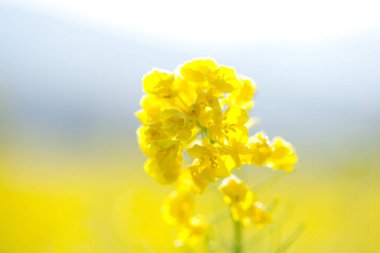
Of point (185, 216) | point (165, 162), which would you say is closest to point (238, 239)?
point (185, 216)

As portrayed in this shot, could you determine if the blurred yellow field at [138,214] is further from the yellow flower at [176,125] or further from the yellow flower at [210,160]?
the yellow flower at [176,125]

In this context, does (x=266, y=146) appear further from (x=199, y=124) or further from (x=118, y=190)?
(x=118, y=190)

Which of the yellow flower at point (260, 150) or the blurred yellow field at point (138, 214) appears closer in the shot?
the yellow flower at point (260, 150)

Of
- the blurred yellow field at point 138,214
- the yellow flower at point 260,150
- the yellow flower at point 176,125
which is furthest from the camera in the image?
the blurred yellow field at point 138,214

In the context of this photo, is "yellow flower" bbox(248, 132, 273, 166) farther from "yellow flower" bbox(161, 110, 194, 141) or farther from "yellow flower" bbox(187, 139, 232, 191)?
"yellow flower" bbox(161, 110, 194, 141)

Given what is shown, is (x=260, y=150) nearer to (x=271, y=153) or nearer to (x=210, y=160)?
(x=271, y=153)

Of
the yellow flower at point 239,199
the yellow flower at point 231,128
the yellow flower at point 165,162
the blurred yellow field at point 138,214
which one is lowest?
the blurred yellow field at point 138,214

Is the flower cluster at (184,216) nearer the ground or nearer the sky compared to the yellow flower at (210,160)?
nearer the ground

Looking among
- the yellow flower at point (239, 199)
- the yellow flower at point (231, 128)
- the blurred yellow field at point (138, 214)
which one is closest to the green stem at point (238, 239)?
the yellow flower at point (239, 199)

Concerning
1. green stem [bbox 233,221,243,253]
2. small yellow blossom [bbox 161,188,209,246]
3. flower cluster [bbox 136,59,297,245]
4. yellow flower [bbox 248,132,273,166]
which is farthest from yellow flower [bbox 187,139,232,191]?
small yellow blossom [bbox 161,188,209,246]

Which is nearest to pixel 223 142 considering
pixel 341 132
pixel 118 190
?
pixel 118 190
